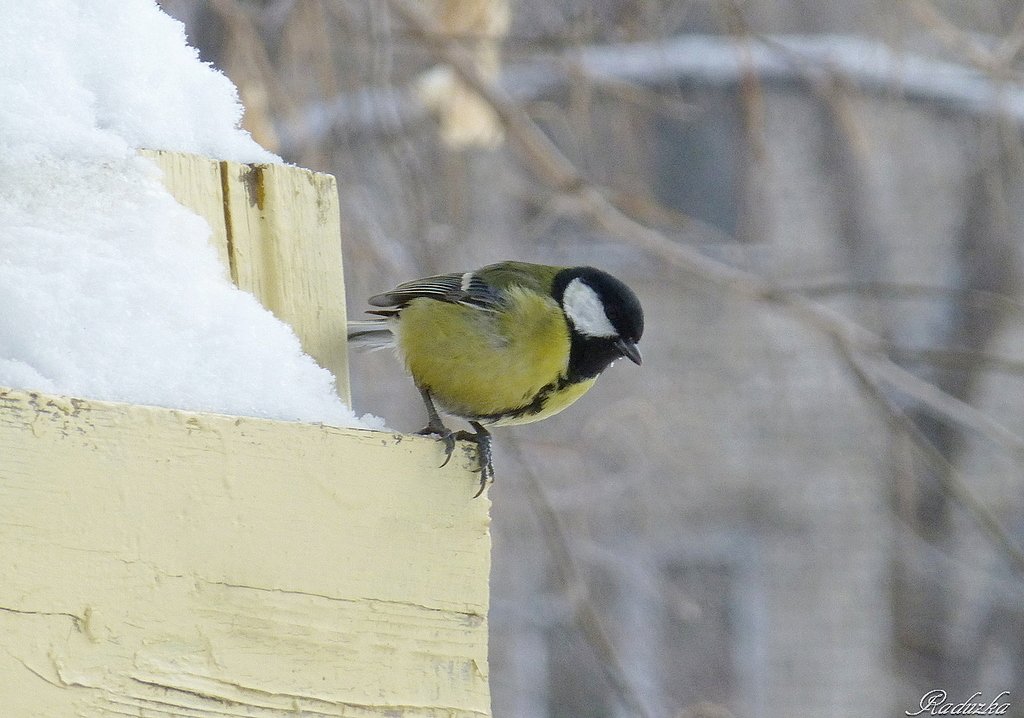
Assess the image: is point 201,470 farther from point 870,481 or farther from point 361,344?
point 870,481

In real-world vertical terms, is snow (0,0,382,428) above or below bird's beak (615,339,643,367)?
below

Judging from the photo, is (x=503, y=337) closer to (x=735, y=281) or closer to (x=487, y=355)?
(x=487, y=355)

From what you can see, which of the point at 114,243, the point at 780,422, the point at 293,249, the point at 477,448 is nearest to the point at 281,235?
the point at 293,249

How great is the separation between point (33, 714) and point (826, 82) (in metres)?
3.12

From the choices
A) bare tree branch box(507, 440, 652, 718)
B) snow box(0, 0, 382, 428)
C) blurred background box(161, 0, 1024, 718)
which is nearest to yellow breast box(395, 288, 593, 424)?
snow box(0, 0, 382, 428)

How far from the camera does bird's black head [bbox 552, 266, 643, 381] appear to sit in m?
2.39

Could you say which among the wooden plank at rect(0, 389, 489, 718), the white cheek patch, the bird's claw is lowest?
the wooden plank at rect(0, 389, 489, 718)

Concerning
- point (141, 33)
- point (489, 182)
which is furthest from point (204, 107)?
point (489, 182)

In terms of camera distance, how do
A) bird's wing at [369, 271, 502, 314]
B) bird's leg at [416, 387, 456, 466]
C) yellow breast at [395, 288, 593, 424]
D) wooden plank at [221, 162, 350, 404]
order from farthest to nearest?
bird's wing at [369, 271, 502, 314] < yellow breast at [395, 288, 593, 424] < bird's leg at [416, 387, 456, 466] < wooden plank at [221, 162, 350, 404]

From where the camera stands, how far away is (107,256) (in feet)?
4.41

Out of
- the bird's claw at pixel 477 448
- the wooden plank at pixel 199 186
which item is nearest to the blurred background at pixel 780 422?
the bird's claw at pixel 477 448

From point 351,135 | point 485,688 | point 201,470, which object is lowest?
point 485,688

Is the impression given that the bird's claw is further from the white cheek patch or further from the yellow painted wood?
the white cheek patch

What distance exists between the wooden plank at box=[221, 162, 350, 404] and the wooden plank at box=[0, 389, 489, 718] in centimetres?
23
